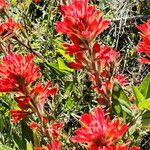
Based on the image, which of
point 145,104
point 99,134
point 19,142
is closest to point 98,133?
point 99,134

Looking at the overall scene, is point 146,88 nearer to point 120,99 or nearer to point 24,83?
point 120,99

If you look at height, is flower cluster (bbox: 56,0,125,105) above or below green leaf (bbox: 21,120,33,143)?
above

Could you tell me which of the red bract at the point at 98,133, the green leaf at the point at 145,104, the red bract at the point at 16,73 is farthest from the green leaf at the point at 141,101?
the red bract at the point at 16,73

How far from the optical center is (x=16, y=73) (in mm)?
869

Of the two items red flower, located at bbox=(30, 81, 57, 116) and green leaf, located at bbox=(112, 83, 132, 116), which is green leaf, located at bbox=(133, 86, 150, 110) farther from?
red flower, located at bbox=(30, 81, 57, 116)

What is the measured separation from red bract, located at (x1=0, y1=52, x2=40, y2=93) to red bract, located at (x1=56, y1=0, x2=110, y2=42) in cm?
11

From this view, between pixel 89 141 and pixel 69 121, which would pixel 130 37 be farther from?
pixel 89 141

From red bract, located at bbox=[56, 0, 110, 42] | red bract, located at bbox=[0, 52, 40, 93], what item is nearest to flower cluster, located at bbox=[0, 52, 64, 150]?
red bract, located at bbox=[0, 52, 40, 93]

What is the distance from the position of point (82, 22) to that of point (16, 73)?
0.18 metres

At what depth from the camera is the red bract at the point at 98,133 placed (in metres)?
0.71

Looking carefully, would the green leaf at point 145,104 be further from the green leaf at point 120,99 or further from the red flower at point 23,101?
the red flower at point 23,101

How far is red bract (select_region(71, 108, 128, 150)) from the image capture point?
715mm

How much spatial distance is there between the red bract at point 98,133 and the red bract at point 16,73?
20cm

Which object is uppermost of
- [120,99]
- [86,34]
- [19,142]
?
[86,34]
